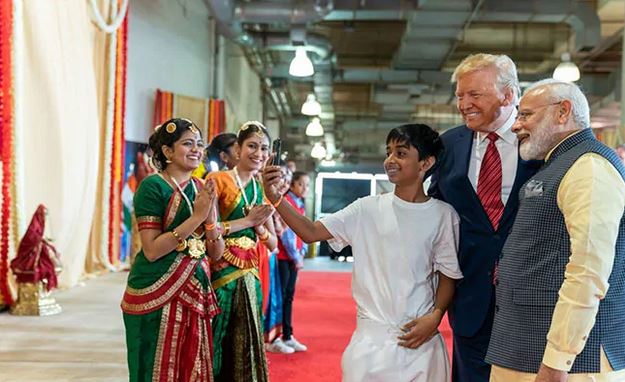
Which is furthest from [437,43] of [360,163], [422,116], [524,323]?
[360,163]

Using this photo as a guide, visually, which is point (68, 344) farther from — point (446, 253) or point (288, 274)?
point (446, 253)

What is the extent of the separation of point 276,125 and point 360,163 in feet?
11.5

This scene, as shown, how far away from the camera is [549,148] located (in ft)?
5.35

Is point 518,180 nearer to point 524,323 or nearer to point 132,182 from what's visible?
point 524,323

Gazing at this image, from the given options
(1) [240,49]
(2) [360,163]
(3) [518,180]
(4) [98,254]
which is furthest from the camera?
(2) [360,163]

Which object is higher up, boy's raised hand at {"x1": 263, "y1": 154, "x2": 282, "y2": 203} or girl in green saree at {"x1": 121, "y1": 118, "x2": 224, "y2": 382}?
boy's raised hand at {"x1": 263, "y1": 154, "x2": 282, "y2": 203}

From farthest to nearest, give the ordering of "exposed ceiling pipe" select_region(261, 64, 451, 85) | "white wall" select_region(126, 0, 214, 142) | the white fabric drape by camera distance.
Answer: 1. "exposed ceiling pipe" select_region(261, 64, 451, 85)
2. "white wall" select_region(126, 0, 214, 142)
3. the white fabric drape

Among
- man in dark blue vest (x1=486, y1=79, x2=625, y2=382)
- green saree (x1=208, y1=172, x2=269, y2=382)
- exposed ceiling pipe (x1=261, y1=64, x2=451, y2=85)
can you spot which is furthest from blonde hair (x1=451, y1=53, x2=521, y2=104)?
exposed ceiling pipe (x1=261, y1=64, x2=451, y2=85)

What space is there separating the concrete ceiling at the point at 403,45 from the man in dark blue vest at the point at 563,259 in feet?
18.1

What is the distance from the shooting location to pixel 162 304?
7.48 feet

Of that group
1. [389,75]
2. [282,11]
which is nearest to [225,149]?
[282,11]

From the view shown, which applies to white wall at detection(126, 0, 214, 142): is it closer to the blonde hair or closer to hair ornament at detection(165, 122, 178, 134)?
hair ornament at detection(165, 122, 178, 134)

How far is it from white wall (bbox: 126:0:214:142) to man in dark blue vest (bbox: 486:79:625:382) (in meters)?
7.25

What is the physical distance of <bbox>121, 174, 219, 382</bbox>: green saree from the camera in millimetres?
2281
